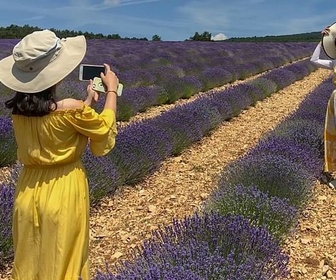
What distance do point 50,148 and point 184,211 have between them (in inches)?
87.6

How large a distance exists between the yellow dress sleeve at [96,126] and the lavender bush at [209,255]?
513mm

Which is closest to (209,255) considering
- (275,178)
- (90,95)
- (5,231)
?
(90,95)

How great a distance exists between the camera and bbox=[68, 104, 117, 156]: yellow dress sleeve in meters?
1.84

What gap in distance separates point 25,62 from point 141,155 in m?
2.91

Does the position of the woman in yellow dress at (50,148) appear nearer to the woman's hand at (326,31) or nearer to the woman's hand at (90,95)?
the woman's hand at (90,95)

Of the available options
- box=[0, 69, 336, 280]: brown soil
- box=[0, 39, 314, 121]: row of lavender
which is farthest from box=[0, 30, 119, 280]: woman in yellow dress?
box=[0, 39, 314, 121]: row of lavender

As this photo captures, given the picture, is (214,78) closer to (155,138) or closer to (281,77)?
(281,77)

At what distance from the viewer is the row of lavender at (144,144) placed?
389cm

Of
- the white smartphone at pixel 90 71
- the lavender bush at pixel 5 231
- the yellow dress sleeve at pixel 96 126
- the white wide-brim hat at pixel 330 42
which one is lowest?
the lavender bush at pixel 5 231

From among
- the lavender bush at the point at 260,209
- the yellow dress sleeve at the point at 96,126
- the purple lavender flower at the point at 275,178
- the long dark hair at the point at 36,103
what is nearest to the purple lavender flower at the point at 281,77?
the purple lavender flower at the point at 275,178

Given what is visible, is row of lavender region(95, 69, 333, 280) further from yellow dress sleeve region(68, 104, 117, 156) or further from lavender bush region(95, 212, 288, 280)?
yellow dress sleeve region(68, 104, 117, 156)

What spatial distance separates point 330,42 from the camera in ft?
14.9

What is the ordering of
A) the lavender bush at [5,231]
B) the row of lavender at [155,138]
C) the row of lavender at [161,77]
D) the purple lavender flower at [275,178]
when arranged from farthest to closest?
the row of lavender at [161,77], the row of lavender at [155,138], the purple lavender flower at [275,178], the lavender bush at [5,231]

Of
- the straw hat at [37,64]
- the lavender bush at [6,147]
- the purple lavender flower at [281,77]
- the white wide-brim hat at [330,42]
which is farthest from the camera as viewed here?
the purple lavender flower at [281,77]
